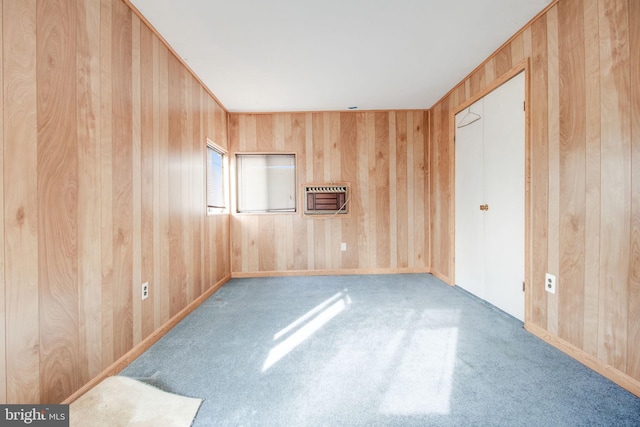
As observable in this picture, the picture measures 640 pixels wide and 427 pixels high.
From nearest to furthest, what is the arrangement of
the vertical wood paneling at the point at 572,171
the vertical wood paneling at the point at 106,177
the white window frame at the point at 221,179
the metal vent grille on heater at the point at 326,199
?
the vertical wood paneling at the point at 106,177, the vertical wood paneling at the point at 572,171, the white window frame at the point at 221,179, the metal vent grille on heater at the point at 326,199

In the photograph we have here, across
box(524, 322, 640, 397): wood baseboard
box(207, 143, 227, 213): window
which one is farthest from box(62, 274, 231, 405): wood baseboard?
box(524, 322, 640, 397): wood baseboard

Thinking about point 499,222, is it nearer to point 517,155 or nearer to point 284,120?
point 517,155

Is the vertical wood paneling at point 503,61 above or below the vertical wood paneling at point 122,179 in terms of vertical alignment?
above

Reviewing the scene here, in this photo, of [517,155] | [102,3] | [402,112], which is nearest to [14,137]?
[102,3]

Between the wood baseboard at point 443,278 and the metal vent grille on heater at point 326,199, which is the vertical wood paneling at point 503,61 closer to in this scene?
the metal vent grille on heater at point 326,199

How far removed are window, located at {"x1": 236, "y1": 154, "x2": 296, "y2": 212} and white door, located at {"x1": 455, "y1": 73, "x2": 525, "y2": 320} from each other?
2.23m

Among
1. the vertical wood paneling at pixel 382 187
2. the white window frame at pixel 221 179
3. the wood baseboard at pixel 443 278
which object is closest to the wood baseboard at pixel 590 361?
the wood baseboard at pixel 443 278

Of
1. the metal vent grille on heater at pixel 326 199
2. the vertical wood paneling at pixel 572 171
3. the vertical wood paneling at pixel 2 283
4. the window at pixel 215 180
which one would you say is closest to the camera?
the vertical wood paneling at pixel 2 283

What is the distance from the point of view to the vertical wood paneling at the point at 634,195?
1.22 m

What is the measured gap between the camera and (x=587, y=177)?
144 centimetres

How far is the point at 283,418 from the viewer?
1.10 meters

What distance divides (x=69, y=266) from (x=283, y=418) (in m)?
1.27

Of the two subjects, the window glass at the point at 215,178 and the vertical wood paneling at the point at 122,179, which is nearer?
the vertical wood paneling at the point at 122,179

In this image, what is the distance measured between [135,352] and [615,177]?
304cm
